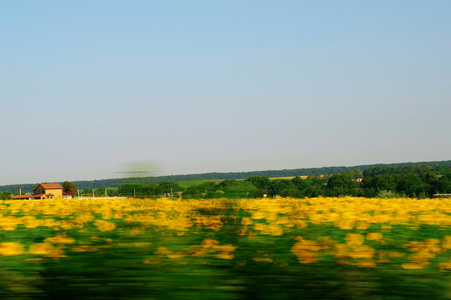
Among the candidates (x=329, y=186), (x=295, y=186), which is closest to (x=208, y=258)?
(x=295, y=186)

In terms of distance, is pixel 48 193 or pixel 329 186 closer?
pixel 48 193

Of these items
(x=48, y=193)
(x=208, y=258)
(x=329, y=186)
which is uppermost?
(x=48, y=193)

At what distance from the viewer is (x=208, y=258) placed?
3150mm

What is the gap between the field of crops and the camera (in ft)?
9.28

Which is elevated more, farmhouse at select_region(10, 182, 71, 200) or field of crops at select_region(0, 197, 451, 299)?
farmhouse at select_region(10, 182, 71, 200)

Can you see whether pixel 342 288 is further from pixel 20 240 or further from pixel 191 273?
pixel 20 240

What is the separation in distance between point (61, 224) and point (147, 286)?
1717 millimetres

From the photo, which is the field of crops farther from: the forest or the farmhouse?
the farmhouse

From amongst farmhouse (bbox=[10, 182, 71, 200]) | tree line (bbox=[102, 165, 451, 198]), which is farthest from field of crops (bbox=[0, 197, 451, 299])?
farmhouse (bbox=[10, 182, 71, 200])

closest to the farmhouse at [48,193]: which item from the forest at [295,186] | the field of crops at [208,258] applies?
the forest at [295,186]

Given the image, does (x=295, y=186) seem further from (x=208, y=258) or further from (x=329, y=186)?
(x=208, y=258)

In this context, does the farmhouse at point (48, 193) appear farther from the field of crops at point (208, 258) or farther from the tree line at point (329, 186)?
the field of crops at point (208, 258)

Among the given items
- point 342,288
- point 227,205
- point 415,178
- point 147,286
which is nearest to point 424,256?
point 342,288

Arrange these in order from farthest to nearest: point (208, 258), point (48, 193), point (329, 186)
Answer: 1. point (329, 186)
2. point (48, 193)
3. point (208, 258)
